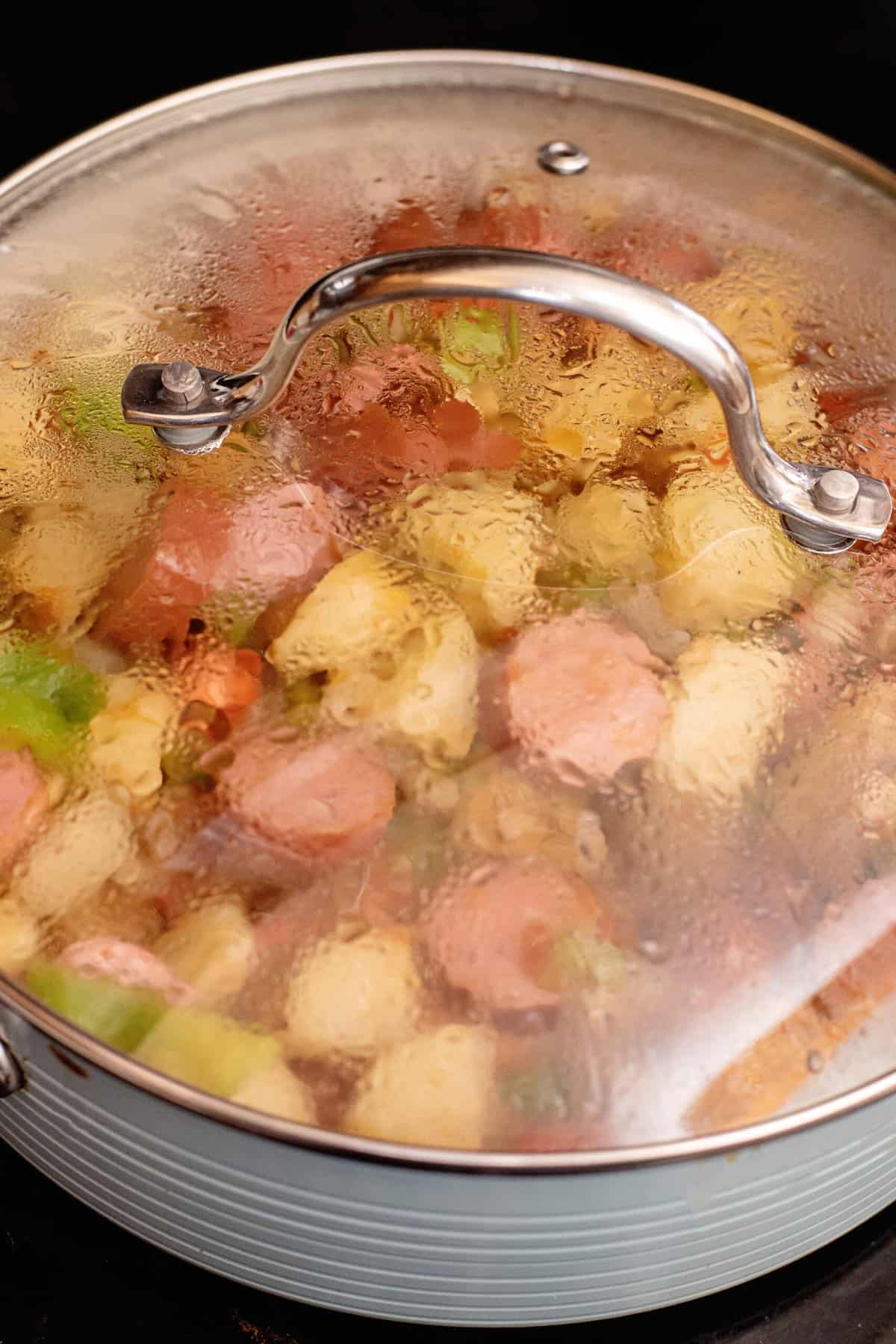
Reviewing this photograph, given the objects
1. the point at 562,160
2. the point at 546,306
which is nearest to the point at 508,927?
the point at 546,306

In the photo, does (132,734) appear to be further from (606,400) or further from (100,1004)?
(606,400)

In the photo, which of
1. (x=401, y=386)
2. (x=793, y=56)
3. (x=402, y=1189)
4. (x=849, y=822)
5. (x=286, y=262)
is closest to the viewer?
(x=402, y=1189)

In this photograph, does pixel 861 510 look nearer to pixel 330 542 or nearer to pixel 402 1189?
pixel 330 542

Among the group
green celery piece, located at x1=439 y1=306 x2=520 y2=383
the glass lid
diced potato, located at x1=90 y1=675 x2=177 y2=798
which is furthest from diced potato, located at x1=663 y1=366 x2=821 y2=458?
diced potato, located at x1=90 y1=675 x2=177 y2=798

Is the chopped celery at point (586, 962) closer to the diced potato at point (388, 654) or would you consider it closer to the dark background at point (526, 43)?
the diced potato at point (388, 654)

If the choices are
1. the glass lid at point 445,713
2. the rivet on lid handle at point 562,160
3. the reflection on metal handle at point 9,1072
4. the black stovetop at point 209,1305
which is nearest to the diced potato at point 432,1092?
the glass lid at point 445,713

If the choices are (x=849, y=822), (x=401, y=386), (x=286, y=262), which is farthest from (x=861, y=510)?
(x=286, y=262)

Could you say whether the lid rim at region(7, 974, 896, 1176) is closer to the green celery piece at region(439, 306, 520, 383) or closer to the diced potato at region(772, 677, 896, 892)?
the diced potato at region(772, 677, 896, 892)
